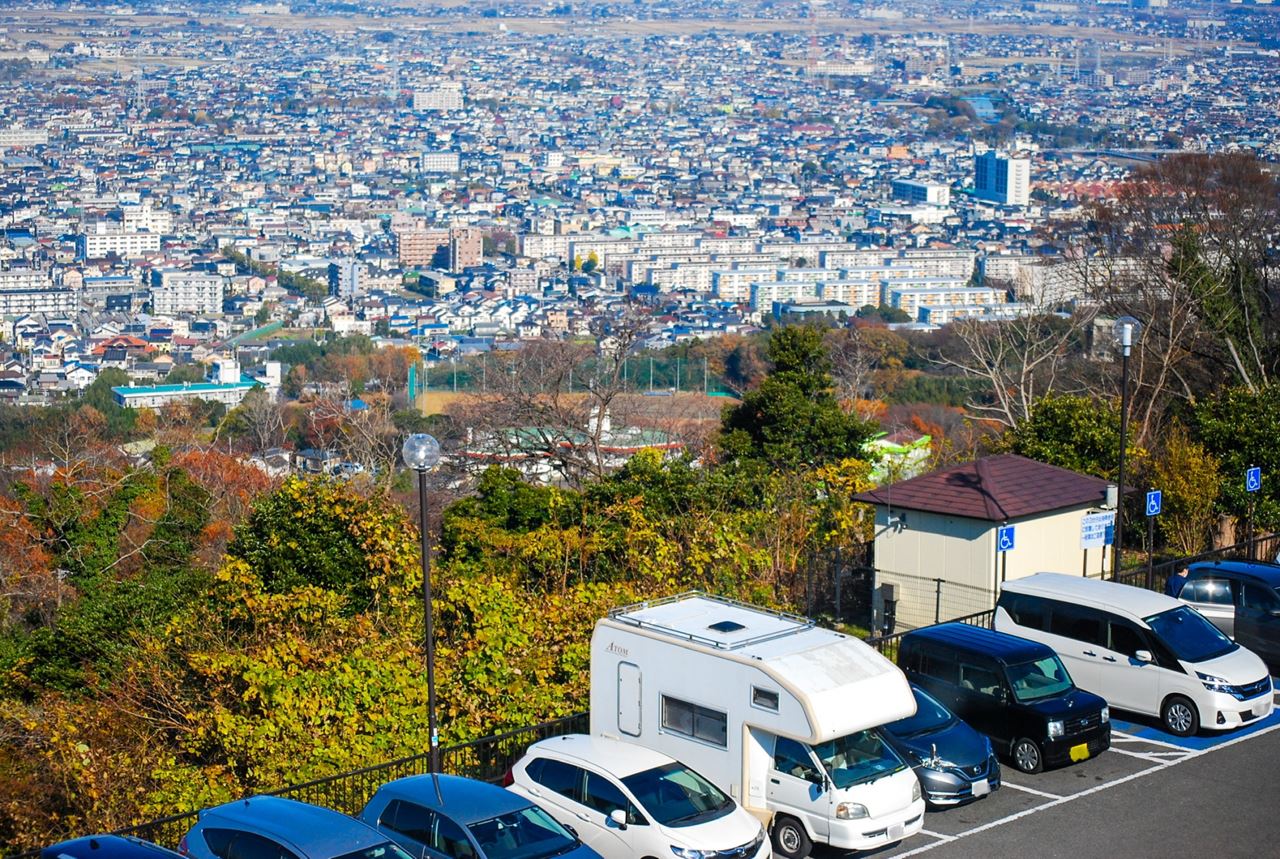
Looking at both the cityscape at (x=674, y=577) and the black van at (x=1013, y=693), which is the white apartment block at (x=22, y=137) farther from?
the black van at (x=1013, y=693)

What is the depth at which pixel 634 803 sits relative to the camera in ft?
24.6

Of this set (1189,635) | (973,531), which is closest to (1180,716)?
(1189,635)

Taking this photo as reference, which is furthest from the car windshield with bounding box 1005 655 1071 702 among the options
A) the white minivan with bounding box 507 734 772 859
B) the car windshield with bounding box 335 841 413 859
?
the car windshield with bounding box 335 841 413 859

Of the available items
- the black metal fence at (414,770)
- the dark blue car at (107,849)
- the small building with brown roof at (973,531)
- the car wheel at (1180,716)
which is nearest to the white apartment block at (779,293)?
the small building with brown roof at (973,531)

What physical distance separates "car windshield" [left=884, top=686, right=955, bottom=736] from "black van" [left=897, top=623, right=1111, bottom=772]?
16.4 inches

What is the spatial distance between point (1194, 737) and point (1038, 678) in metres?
1.09

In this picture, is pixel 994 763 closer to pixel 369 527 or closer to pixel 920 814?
pixel 920 814

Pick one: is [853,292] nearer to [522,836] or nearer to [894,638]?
[894,638]

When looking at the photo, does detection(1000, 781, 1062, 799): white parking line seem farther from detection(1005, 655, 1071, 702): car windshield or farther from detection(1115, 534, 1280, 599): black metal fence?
detection(1115, 534, 1280, 599): black metal fence

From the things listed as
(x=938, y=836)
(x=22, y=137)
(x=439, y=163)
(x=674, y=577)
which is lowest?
(x=439, y=163)

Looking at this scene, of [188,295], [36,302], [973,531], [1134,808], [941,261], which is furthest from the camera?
[941,261]

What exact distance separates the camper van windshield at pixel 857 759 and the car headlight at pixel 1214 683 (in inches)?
97.2

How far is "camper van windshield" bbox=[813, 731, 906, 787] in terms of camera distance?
25.7 ft

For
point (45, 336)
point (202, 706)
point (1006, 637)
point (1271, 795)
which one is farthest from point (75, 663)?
point (45, 336)
